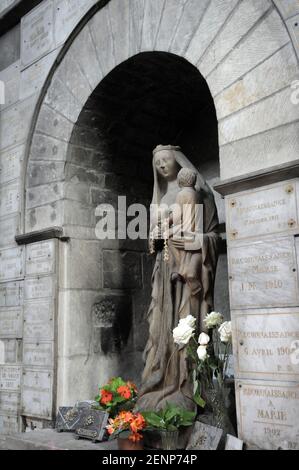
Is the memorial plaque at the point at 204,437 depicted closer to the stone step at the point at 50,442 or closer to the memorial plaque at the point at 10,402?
the stone step at the point at 50,442

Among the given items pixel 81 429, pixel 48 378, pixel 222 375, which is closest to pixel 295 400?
pixel 222 375

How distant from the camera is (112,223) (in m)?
4.73

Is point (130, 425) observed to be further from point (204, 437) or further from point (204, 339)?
point (204, 339)

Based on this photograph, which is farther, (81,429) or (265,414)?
(81,429)

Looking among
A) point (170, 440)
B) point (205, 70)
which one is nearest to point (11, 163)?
point (205, 70)

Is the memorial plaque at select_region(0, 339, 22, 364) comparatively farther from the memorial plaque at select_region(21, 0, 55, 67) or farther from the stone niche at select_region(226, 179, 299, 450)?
the memorial plaque at select_region(21, 0, 55, 67)

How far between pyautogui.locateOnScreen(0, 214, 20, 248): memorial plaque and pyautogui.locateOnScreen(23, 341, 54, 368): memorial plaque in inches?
39.1

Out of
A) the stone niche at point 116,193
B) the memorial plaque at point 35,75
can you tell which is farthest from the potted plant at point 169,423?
the memorial plaque at point 35,75

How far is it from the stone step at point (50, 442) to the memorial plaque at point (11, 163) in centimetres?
238

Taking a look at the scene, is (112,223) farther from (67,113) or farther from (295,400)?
(295,400)

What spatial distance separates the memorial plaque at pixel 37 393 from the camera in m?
4.15
